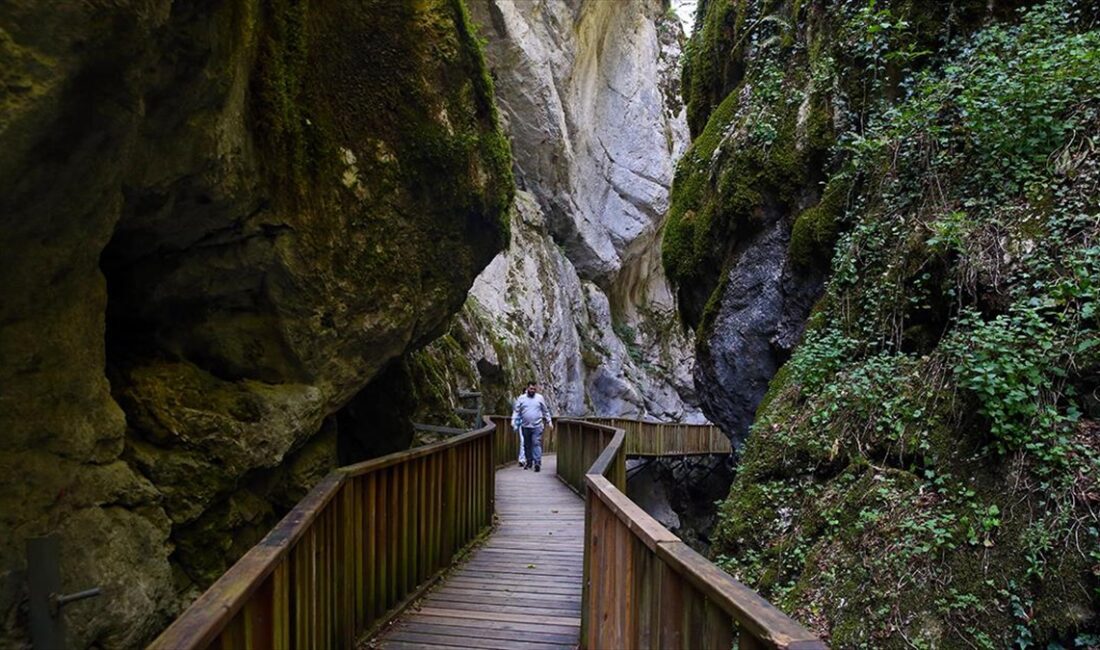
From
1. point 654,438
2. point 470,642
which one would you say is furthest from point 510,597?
point 654,438

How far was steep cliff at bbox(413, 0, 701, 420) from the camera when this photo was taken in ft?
80.3

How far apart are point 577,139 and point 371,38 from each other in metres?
27.4

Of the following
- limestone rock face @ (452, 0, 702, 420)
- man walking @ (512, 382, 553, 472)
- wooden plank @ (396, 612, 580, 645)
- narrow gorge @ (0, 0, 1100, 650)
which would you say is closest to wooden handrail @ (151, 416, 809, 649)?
wooden plank @ (396, 612, 580, 645)

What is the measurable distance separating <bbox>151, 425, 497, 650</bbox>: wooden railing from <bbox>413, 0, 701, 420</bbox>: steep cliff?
514 inches

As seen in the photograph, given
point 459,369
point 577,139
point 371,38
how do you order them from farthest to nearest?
1. point 577,139
2. point 459,369
3. point 371,38

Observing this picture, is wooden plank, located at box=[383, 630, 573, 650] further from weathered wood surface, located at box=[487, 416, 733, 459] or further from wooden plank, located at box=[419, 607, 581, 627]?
weathered wood surface, located at box=[487, 416, 733, 459]

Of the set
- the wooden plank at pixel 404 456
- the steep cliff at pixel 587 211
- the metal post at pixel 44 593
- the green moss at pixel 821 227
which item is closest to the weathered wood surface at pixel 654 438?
the steep cliff at pixel 587 211

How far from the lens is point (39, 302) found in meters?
3.20

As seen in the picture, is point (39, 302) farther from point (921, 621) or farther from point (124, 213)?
point (921, 621)

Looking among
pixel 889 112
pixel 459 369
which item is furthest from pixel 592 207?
pixel 889 112

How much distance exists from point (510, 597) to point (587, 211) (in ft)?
93.4

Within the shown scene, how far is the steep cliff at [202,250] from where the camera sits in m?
2.86

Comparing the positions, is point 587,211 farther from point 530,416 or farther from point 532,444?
point 530,416

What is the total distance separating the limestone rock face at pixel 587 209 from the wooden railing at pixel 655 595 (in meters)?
15.9
